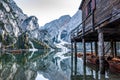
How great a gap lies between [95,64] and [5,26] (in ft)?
318

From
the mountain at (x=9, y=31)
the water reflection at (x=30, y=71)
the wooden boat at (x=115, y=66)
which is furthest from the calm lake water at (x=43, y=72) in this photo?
the mountain at (x=9, y=31)

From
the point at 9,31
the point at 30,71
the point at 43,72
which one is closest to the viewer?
the point at 43,72

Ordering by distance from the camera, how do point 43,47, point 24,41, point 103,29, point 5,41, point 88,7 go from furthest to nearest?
point 43,47, point 24,41, point 5,41, point 88,7, point 103,29

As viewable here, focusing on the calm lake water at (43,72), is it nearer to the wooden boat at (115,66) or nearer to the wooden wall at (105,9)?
the wooden boat at (115,66)

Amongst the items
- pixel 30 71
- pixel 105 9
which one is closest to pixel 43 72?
pixel 30 71

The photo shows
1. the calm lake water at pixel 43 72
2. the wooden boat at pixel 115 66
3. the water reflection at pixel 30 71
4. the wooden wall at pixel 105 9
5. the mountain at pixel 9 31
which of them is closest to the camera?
the wooden wall at pixel 105 9

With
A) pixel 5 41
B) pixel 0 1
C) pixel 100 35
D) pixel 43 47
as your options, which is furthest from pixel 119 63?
pixel 43 47

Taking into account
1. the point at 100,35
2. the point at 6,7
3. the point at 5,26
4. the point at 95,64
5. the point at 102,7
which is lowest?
the point at 95,64

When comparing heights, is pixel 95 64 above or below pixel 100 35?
below

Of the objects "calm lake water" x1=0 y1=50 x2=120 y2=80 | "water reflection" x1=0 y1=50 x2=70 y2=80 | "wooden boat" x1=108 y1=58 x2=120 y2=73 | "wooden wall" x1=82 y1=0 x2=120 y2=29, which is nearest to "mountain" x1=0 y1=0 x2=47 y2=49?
"water reflection" x1=0 y1=50 x2=70 y2=80

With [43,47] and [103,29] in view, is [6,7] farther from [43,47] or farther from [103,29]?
[103,29]

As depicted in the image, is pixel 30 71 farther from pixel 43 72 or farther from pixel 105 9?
pixel 105 9

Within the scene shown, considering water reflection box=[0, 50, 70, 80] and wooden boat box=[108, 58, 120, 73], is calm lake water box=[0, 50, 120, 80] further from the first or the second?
wooden boat box=[108, 58, 120, 73]

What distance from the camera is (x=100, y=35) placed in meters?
16.7
